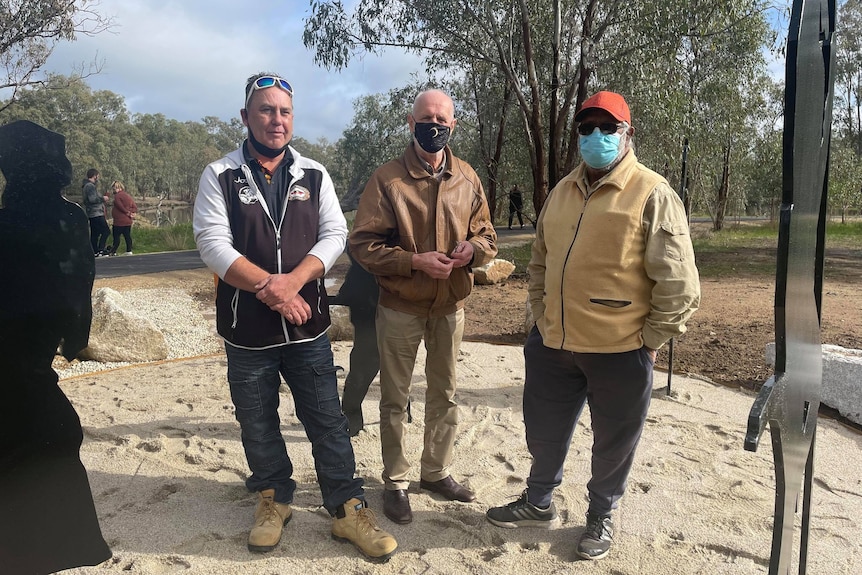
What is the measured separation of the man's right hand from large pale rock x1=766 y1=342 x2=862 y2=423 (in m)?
2.96

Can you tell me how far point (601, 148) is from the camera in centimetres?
221

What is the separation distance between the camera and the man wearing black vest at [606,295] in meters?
2.14

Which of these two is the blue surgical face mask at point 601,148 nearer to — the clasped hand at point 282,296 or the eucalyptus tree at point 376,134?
the clasped hand at point 282,296

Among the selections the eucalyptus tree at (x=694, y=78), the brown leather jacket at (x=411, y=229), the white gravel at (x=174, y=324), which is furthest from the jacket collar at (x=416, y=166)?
the eucalyptus tree at (x=694, y=78)

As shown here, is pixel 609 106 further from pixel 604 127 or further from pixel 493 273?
pixel 493 273

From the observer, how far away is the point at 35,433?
2.07 meters

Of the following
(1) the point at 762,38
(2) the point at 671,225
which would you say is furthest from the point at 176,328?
(1) the point at 762,38

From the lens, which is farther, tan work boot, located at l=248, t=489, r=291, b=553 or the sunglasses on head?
tan work boot, located at l=248, t=489, r=291, b=553

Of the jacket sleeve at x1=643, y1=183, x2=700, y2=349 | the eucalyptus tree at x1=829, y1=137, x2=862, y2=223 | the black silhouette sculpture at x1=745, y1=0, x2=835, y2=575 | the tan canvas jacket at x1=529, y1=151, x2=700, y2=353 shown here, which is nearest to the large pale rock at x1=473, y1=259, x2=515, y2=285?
the tan canvas jacket at x1=529, y1=151, x2=700, y2=353

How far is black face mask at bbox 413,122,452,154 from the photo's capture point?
2.57 metres

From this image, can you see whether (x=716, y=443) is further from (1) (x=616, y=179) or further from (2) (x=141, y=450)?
(2) (x=141, y=450)

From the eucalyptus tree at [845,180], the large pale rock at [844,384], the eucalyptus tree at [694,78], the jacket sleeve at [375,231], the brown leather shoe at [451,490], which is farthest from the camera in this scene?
the eucalyptus tree at [845,180]

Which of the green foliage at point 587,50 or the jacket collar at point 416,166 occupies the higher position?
the green foliage at point 587,50

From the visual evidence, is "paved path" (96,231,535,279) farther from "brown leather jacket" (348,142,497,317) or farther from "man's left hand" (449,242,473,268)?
"man's left hand" (449,242,473,268)
